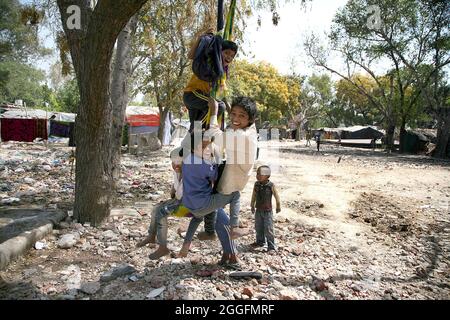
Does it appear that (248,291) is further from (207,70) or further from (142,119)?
(142,119)

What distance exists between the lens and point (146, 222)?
16.2ft

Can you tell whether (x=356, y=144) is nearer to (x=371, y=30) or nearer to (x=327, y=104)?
(x=371, y=30)

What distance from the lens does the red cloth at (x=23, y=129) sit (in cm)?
1784

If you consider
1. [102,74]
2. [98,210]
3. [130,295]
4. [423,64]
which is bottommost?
[130,295]

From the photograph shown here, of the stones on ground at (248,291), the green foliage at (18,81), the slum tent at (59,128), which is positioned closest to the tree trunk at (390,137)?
the slum tent at (59,128)

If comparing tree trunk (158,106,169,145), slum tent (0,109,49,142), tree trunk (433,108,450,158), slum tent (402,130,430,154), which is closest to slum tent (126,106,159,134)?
tree trunk (158,106,169,145)

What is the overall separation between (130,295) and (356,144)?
33.1m

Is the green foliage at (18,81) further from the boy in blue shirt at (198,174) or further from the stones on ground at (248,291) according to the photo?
the stones on ground at (248,291)

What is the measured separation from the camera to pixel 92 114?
418 cm

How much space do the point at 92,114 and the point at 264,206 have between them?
2.43m

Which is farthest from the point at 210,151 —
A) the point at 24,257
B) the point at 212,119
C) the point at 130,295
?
the point at 24,257

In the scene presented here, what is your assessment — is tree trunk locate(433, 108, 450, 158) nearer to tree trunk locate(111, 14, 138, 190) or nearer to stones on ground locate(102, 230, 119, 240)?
tree trunk locate(111, 14, 138, 190)

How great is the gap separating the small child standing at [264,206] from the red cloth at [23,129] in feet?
59.8

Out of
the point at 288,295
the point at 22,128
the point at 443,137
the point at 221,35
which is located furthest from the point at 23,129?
the point at 443,137
